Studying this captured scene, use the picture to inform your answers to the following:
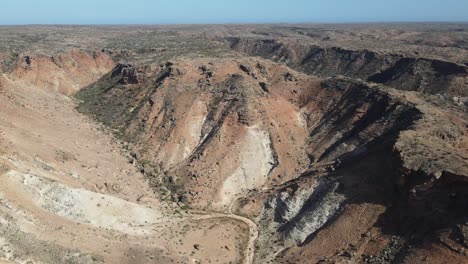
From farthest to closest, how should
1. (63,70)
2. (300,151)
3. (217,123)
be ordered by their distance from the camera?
(63,70)
(217,123)
(300,151)

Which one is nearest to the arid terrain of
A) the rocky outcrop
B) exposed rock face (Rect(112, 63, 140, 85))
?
the rocky outcrop

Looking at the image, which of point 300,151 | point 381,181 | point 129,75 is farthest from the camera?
point 129,75

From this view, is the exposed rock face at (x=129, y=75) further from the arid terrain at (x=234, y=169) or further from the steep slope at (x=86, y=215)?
the steep slope at (x=86, y=215)

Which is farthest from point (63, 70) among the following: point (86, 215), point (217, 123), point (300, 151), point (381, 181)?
point (381, 181)

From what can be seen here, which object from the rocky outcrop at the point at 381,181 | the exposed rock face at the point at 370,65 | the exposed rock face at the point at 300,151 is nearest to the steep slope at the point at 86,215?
the exposed rock face at the point at 300,151

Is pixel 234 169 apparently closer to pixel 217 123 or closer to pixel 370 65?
pixel 217 123

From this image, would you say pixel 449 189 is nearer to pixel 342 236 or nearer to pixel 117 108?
pixel 342 236
